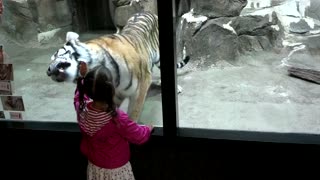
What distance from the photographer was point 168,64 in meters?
1.84

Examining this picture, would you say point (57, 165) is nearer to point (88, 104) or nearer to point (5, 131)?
point (5, 131)

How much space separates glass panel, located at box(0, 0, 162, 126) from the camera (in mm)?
1986

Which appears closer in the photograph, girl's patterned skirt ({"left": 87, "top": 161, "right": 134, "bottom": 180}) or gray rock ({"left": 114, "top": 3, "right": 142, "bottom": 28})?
girl's patterned skirt ({"left": 87, "top": 161, "right": 134, "bottom": 180})

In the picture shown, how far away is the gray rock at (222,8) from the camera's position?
3.04 m

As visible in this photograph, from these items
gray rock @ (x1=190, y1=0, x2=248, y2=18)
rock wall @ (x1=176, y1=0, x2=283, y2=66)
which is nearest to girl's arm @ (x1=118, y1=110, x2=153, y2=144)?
rock wall @ (x1=176, y1=0, x2=283, y2=66)

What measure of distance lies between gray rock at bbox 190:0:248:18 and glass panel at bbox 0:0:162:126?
72 centimetres

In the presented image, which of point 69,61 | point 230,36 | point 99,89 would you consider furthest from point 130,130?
point 230,36

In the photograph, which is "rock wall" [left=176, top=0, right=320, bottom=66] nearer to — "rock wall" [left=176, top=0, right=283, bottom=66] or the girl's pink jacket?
"rock wall" [left=176, top=0, right=283, bottom=66]

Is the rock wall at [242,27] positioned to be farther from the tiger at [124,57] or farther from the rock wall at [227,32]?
the tiger at [124,57]

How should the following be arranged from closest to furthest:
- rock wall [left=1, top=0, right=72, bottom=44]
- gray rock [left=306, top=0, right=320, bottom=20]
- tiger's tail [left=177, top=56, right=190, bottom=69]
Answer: rock wall [left=1, top=0, right=72, bottom=44] < tiger's tail [left=177, top=56, right=190, bottom=69] < gray rock [left=306, top=0, right=320, bottom=20]

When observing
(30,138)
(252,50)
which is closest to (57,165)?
→ (30,138)

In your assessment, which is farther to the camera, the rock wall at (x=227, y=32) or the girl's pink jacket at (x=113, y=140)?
the rock wall at (x=227, y=32)

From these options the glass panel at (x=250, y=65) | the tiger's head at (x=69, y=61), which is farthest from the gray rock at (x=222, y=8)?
the tiger's head at (x=69, y=61)

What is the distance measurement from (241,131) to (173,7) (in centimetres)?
66
